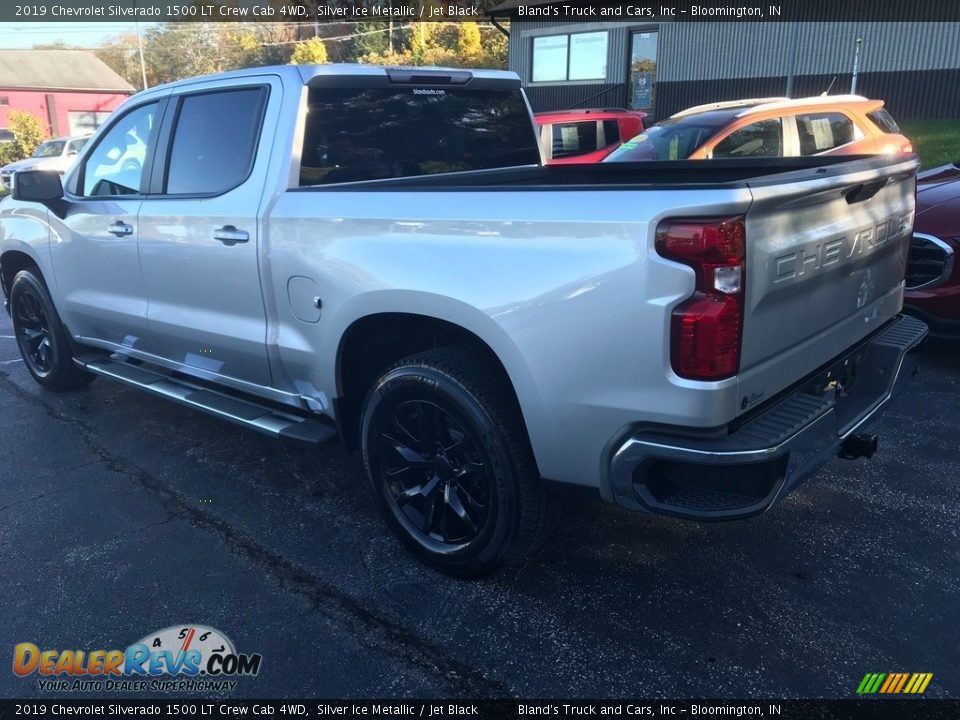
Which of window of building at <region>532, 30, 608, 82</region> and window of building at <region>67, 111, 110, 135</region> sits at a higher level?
window of building at <region>532, 30, 608, 82</region>

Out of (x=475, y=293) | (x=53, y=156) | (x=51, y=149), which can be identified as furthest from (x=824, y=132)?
(x=51, y=149)

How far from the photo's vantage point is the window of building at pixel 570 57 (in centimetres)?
2217

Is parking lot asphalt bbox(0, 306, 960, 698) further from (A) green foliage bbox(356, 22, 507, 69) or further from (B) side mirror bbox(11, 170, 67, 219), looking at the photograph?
(A) green foliage bbox(356, 22, 507, 69)

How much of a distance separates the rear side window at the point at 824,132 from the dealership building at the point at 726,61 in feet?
27.2

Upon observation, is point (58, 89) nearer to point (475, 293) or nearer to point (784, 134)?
point (784, 134)

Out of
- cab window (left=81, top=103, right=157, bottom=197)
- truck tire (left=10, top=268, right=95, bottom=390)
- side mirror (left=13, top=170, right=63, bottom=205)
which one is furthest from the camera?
truck tire (left=10, top=268, right=95, bottom=390)

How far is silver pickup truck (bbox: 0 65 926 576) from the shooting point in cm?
230

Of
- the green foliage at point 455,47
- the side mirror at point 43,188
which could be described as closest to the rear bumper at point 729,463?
the side mirror at point 43,188

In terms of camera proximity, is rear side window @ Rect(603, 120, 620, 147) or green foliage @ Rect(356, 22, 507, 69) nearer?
rear side window @ Rect(603, 120, 620, 147)

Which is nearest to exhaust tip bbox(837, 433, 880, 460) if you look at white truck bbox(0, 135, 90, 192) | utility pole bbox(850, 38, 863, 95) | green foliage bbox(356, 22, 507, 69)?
utility pole bbox(850, 38, 863, 95)

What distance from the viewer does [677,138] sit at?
8.73 m

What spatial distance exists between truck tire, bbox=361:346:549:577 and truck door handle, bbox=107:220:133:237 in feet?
6.29

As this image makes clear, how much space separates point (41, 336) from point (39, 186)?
130 centimetres

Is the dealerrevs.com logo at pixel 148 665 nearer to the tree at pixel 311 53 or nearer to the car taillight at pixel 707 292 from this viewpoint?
the car taillight at pixel 707 292
